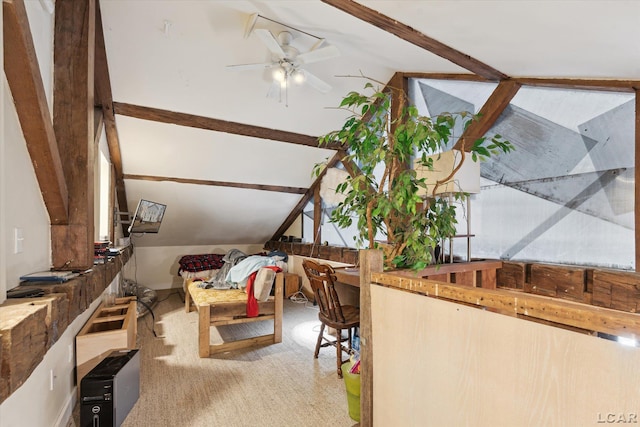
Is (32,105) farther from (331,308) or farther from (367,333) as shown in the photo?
(331,308)

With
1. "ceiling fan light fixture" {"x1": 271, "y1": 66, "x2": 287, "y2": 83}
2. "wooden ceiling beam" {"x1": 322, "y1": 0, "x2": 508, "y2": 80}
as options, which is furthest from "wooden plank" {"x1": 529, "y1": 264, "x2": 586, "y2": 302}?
"ceiling fan light fixture" {"x1": 271, "y1": 66, "x2": 287, "y2": 83}

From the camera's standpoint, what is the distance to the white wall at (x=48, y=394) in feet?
4.32

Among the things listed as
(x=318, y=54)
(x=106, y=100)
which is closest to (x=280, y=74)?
(x=318, y=54)

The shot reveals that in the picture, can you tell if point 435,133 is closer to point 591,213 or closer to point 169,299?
point 591,213

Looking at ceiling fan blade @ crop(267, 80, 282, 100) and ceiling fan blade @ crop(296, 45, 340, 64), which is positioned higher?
ceiling fan blade @ crop(296, 45, 340, 64)

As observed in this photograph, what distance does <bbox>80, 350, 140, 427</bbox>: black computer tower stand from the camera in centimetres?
182

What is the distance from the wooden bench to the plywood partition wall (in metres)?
1.93

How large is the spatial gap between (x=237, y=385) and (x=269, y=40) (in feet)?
8.74

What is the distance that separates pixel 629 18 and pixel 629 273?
1697 millimetres

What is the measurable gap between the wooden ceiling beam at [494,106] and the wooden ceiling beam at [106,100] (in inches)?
126

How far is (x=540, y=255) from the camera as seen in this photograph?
2711 millimetres

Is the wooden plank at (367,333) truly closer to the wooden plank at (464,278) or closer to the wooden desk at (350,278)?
the wooden desk at (350,278)

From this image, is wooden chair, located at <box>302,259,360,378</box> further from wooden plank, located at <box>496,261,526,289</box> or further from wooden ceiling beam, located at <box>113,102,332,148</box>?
wooden ceiling beam, located at <box>113,102,332,148</box>

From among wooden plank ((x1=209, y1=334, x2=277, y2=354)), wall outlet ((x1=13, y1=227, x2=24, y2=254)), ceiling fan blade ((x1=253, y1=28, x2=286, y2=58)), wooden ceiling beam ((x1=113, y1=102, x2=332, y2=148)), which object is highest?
ceiling fan blade ((x1=253, y1=28, x2=286, y2=58))
